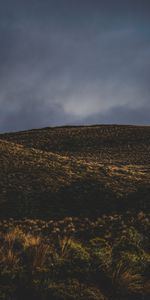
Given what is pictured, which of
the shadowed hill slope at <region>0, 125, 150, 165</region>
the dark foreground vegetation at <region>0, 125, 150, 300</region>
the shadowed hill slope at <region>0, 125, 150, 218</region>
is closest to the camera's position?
the dark foreground vegetation at <region>0, 125, 150, 300</region>

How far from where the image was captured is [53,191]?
28.1 m

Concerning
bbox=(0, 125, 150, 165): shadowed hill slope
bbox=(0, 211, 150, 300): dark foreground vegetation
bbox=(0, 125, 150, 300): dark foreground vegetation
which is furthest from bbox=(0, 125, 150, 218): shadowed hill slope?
bbox=(0, 125, 150, 165): shadowed hill slope

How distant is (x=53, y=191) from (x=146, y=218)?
7893 millimetres

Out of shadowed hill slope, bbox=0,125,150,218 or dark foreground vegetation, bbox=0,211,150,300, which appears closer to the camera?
dark foreground vegetation, bbox=0,211,150,300

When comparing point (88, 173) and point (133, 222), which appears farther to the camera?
point (88, 173)

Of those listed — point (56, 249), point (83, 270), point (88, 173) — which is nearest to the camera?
point (83, 270)

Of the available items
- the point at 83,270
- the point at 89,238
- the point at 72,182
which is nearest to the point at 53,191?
the point at 72,182

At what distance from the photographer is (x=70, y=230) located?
19.3 m

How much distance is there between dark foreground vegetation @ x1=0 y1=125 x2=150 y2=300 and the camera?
12.6 meters

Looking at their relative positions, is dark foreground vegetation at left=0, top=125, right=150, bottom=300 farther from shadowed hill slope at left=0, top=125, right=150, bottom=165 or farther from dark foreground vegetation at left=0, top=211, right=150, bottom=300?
shadowed hill slope at left=0, top=125, right=150, bottom=165

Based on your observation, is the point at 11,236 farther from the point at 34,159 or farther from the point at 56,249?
the point at 34,159

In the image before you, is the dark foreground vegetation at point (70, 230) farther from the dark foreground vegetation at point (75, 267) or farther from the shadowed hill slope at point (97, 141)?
the shadowed hill slope at point (97, 141)

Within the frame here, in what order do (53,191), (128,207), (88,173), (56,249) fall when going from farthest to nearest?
(88,173), (53,191), (128,207), (56,249)

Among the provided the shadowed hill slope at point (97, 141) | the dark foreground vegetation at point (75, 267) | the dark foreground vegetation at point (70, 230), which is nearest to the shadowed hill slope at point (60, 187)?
the dark foreground vegetation at point (70, 230)
